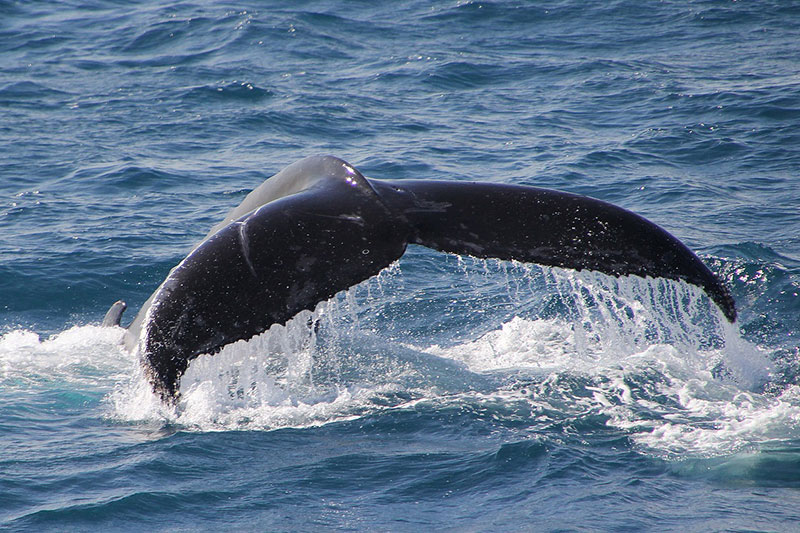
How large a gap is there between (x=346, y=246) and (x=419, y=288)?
191 inches

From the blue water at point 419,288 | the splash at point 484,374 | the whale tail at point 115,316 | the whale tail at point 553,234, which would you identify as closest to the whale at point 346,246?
the whale tail at point 553,234

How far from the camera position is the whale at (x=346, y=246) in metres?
4.88

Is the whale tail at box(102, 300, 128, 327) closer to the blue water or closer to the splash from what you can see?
the splash

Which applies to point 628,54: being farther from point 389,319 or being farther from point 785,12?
point 389,319

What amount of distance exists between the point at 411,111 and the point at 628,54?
5.12 meters

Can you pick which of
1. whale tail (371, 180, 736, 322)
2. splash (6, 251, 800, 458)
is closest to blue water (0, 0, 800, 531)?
splash (6, 251, 800, 458)

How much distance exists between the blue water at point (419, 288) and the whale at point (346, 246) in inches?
13.3

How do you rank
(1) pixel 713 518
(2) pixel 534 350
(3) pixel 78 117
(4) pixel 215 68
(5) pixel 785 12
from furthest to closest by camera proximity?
1. (5) pixel 785 12
2. (4) pixel 215 68
3. (3) pixel 78 117
4. (2) pixel 534 350
5. (1) pixel 713 518

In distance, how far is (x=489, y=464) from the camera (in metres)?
5.73

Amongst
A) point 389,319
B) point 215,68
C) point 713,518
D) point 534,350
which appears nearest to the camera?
point 713,518

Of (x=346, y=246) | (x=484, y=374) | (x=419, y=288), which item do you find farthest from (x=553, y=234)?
(x=419, y=288)

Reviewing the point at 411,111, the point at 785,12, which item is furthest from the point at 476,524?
the point at 785,12

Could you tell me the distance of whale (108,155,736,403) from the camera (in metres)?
4.88

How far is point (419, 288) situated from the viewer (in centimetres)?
1013
